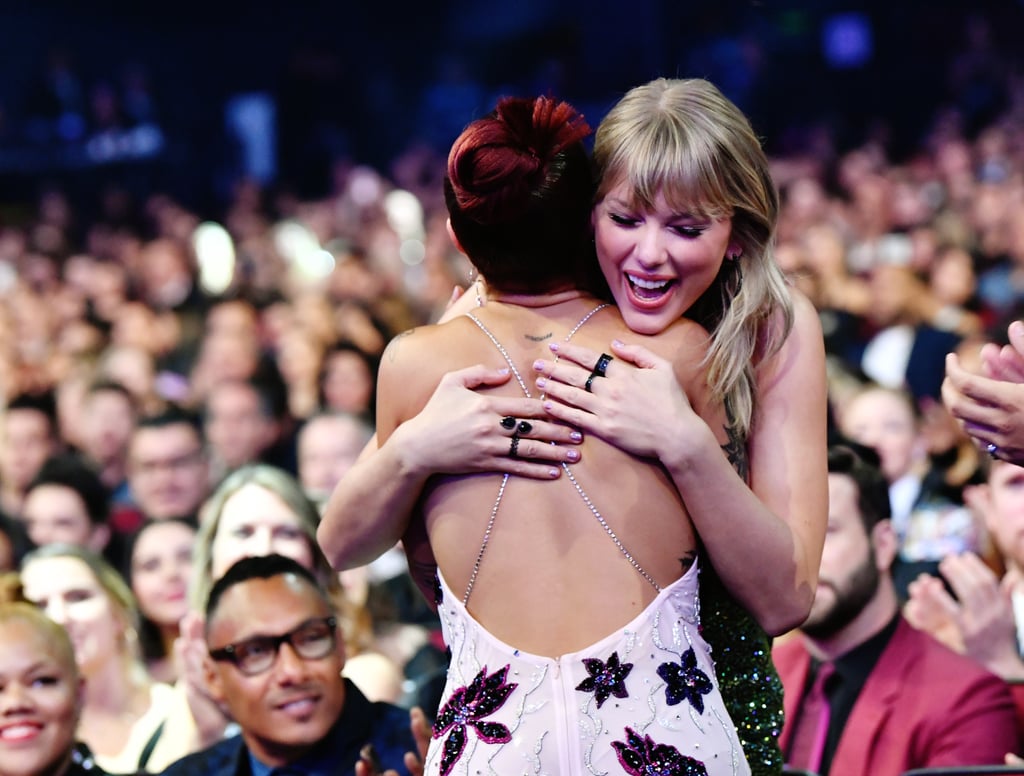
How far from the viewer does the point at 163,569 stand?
4.80 m

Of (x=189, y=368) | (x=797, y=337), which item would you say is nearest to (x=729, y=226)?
(x=797, y=337)

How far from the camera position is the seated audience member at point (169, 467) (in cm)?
600

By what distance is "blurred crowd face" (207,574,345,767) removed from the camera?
3.11 m

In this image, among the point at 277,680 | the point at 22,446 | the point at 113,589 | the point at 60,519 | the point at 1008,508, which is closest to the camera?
the point at 277,680

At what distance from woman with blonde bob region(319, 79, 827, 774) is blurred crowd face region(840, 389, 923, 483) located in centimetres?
359

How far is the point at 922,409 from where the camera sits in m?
6.34

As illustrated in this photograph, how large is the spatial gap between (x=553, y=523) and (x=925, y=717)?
4.74 feet

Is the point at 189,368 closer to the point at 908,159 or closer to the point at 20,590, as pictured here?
the point at 20,590

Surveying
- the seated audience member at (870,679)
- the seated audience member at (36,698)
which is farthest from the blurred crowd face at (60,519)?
the seated audience member at (870,679)

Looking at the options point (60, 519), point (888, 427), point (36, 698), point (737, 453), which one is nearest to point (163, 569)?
point (60, 519)

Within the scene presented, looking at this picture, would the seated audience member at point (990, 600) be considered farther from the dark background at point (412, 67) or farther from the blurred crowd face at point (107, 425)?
the dark background at point (412, 67)

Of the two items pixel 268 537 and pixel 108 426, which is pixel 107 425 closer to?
pixel 108 426

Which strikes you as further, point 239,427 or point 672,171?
point 239,427

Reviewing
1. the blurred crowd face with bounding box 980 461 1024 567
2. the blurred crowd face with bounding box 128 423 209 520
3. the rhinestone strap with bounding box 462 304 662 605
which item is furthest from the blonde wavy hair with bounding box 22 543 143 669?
the rhinestone strap with bounding box 462 304 662 605
